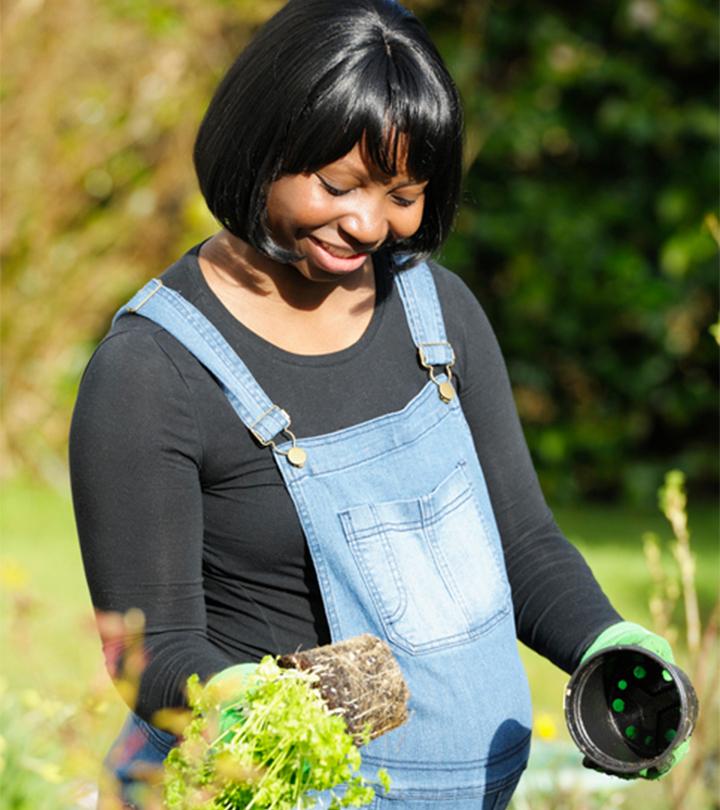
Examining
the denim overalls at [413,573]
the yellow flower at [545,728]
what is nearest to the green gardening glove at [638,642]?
the denim overalls at [413,573]

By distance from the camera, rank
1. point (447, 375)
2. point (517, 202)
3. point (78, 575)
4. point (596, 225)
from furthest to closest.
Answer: point (517, 202)
point (596, 225)
point (78, 575)
point (447, 375)

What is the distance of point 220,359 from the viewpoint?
1.88m

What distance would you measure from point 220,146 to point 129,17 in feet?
19.5

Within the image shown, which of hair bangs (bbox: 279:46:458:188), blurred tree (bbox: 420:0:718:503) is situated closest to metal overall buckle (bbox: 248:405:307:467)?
hair bangs (bbox: 279:46:458:188)

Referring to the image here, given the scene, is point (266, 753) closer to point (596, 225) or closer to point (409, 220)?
point (409, 220)

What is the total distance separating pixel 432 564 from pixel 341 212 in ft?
1.55

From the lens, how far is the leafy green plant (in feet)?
4.60

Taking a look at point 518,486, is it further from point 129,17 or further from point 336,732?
point 129,17

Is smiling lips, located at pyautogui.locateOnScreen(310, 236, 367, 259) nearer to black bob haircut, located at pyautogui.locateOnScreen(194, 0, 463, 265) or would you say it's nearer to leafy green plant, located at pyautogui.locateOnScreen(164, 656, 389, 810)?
black bob haircut, located at pyautogui.locateOnScreen(194, 0, 463, 265)

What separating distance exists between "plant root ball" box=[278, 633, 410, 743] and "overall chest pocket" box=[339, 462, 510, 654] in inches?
9.2

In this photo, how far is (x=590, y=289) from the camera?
761 cm

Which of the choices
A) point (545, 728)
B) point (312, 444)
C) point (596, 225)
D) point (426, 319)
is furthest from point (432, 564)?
point (596, 225)

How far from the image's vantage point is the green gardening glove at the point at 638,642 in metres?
1.75

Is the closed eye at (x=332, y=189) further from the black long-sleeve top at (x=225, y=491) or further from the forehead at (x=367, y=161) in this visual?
the black long-sleeve top at (x=225, y=491)
